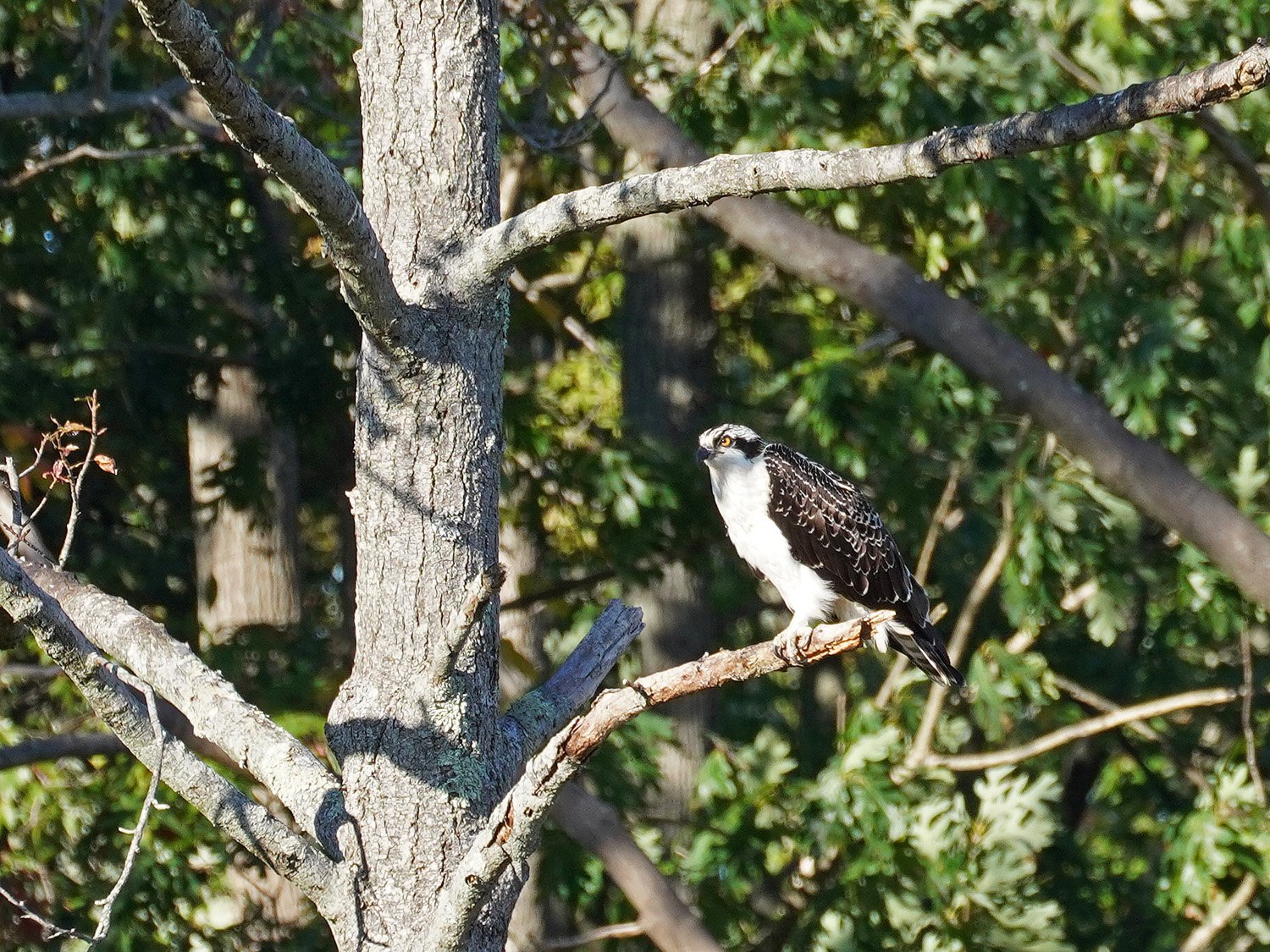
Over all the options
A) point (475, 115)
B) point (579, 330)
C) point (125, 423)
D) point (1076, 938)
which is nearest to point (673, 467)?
point (579, 330)

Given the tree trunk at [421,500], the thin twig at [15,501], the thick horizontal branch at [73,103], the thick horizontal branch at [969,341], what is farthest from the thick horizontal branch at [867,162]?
the thick horizontal branch at [73,103]

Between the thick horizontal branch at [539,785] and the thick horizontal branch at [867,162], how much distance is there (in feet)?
2.81

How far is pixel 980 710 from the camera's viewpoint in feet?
25.0

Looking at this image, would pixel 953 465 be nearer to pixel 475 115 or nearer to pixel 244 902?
pixel 244 902

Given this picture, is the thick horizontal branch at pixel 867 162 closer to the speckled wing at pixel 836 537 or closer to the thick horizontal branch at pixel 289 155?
the thick horizontal branch at pixel 289 155

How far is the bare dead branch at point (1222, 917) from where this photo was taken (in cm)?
794

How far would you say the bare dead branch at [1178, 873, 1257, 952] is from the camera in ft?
26.1

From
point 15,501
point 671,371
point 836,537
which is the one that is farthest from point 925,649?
point 671,371

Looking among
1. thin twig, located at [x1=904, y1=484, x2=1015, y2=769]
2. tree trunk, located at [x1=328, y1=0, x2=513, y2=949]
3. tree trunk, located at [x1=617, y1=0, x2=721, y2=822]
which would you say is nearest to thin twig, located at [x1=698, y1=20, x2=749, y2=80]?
tree trunk, located at [x1=617, y1=0, x2=721, y2=822]

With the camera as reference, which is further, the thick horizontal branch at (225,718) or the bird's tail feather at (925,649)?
the bird's tail feather at (925,649)

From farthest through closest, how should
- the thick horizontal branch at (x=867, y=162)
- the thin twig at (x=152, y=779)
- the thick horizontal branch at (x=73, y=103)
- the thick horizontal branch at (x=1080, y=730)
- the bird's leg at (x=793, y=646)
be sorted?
the thick horizontal branch at (x=1080, y=730) → the thick horizontal branch at (x=73, y=103) → the bird's leg at (x=793, y=646) → the thin twig at (x=152, y=779) → the thick horizontal branch at (x=867, y=162)

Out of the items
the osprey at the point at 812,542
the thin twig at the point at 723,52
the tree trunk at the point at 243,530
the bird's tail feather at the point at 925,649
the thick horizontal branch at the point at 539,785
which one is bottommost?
the thick horizontal branch at the point at 539,785

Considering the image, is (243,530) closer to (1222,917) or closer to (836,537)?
(836,537)

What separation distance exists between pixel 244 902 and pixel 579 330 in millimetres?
3711
